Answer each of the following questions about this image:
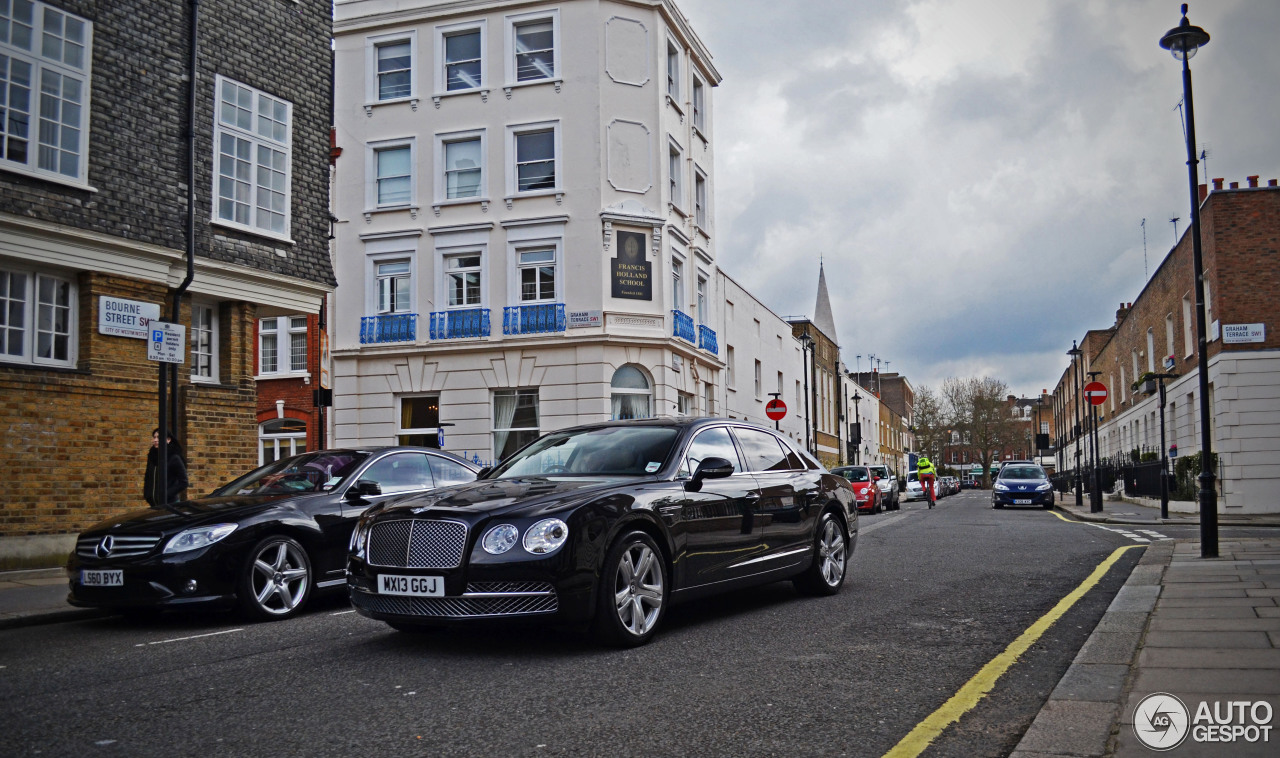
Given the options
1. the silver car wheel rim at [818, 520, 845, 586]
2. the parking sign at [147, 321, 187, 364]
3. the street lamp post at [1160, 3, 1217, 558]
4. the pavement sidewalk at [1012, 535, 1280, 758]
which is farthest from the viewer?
the street lamp post at [1160, 3, 1217, 558]


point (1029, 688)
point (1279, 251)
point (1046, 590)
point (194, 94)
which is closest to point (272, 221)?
point (194, 94)

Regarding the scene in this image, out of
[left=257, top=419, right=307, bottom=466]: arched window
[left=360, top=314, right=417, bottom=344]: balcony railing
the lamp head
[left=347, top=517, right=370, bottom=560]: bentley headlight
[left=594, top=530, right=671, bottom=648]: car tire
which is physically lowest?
[left=594, top=530, right=671, bottom=648]: car tire

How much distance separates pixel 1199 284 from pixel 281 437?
85.0 ft

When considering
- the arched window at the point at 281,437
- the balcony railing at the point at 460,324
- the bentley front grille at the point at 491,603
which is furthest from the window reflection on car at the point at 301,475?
the arched window at the point at 281,437

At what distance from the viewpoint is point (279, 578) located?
327 inches

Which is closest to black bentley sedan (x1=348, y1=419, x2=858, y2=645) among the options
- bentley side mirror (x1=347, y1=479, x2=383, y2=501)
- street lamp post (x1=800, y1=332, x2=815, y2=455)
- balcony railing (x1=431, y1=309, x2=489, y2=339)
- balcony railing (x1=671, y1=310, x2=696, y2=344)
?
bentley side mirror (x1=347, y1=479, x2=383, y2=501)

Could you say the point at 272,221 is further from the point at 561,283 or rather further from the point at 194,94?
the point at 561,283

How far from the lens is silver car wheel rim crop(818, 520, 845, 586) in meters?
8.66

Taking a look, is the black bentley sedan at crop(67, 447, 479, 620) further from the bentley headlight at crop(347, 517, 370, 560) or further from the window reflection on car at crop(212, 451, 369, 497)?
the bentley headlight at crop(347, 517, 370, 560)

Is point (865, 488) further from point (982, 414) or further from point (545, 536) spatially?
point (982, 414)

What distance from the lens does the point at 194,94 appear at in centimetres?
1545

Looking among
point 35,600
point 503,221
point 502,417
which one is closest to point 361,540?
point 35,600

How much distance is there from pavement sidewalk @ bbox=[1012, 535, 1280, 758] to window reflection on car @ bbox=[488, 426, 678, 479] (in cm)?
308

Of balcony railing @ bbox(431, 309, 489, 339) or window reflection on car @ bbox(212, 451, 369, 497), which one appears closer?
window reflection on car @ bbox(212, 451, 369, 497)
